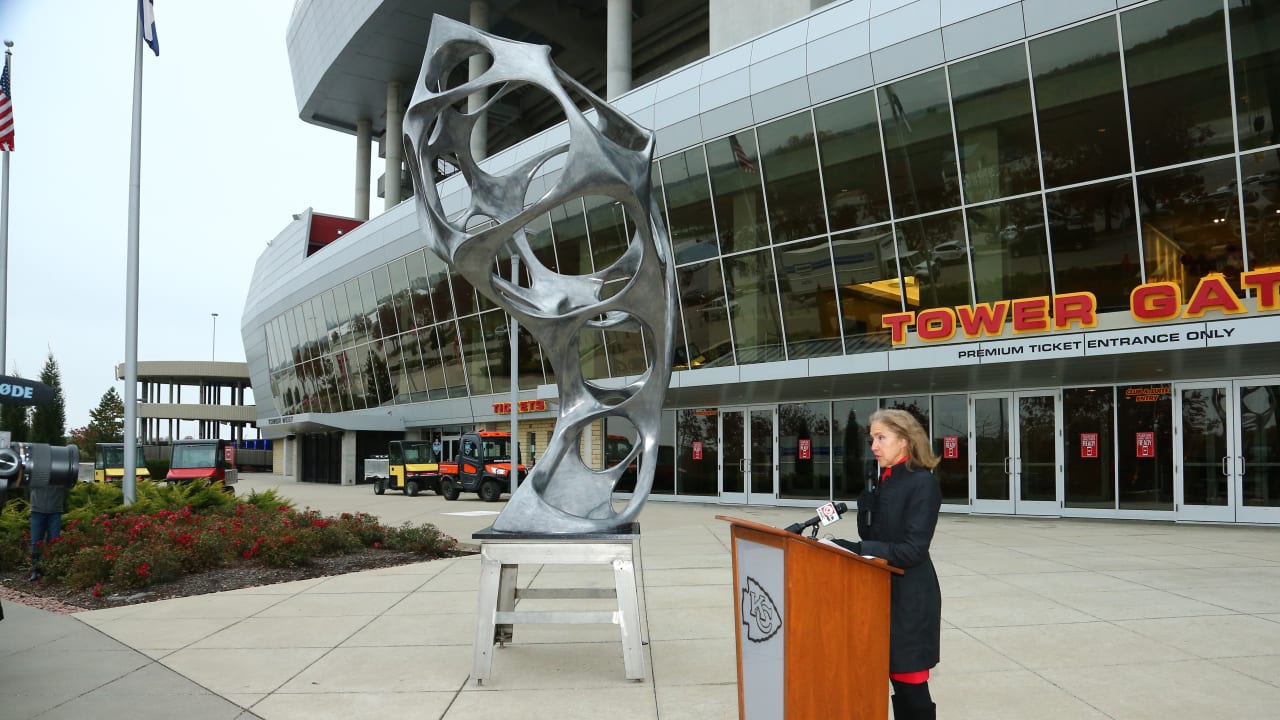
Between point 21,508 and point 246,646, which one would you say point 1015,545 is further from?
point 21,508

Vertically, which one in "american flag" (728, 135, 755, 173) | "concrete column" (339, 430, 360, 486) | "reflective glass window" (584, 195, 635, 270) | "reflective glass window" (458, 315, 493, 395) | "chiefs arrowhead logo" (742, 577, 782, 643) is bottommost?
"concrete column" (339, 430, 360, 486)

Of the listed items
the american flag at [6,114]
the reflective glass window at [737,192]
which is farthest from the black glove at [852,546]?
the american flag at [6,114]

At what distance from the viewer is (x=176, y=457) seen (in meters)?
29.3

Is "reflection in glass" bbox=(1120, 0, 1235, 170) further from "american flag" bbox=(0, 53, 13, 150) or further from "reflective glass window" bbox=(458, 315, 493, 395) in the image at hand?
"american flag" bbox=(0, 53, 13, 150)

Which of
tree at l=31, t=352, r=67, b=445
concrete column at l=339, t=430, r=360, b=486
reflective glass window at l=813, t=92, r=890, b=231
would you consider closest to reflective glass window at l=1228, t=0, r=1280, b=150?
reflective glass window at l=813, t=92, r=890, b=231

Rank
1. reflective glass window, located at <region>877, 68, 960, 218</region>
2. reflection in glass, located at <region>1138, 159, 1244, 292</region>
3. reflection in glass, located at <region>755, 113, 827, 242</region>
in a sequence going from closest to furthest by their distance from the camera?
reflection in glass, located at <region>1138, 159, 1244, 292</region> → reflective glass window, located at <region>877, 68, 960, 218</region> → reflection in glass, located at <region>755, 113, 827, 242</region>

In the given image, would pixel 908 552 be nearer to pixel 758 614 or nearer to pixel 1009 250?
pixel 758 614

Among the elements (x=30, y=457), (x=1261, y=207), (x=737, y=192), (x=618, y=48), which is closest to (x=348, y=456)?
(x=618, y=48)

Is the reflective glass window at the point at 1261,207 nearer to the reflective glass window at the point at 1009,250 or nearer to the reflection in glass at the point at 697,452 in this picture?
the reflective glass window at the point at 1009,250

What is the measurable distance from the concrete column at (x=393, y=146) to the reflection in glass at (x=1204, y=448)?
3969 cm

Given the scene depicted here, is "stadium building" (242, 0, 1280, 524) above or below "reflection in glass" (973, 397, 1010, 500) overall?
above

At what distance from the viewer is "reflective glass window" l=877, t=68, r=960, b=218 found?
61.1 feet

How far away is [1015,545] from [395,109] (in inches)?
1649

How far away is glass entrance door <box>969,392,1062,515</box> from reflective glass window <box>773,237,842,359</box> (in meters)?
3.67
